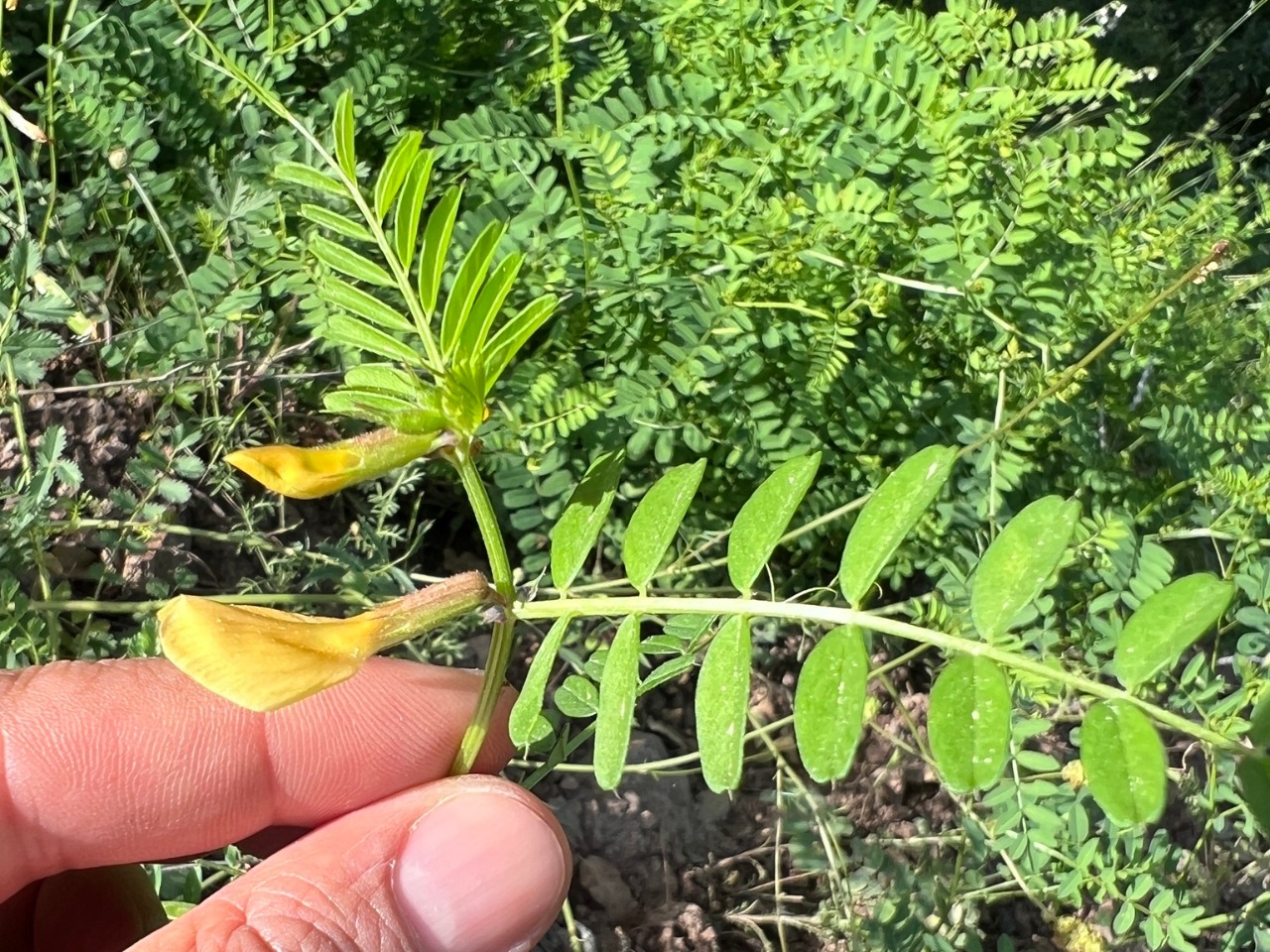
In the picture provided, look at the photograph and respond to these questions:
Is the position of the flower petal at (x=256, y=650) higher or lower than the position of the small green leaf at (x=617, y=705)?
higher

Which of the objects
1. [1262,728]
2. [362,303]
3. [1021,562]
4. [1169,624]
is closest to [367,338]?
[362,303]

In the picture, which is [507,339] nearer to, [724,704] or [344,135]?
[344,135]

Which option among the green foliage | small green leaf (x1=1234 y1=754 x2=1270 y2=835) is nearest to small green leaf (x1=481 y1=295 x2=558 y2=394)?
the green foliage

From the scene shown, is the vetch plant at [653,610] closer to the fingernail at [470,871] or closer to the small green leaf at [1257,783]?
the small green leaf at [1257,783]

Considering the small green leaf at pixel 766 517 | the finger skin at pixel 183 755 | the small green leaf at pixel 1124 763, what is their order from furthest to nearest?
the finger skin at pixel 183 755, the small green leaf at pixel 766 517, the small green leaf at pixel 1124 763

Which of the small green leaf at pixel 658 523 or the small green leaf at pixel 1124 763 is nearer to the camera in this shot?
the small green leaf at pixel 1124 763

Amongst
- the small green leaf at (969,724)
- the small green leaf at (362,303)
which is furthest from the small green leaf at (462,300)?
the small green leaf at (969,724)
